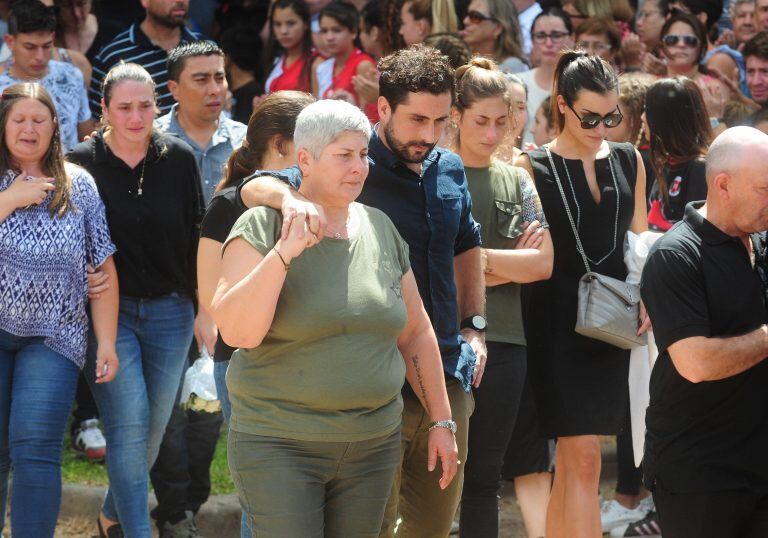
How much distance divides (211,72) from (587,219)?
2532 mm

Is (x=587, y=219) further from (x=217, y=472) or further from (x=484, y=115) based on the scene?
(x=217, y=472)

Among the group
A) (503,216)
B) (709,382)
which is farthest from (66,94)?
(709,382)

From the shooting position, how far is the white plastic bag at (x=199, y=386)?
624 centimetres

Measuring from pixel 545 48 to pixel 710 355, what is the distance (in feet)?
17.3

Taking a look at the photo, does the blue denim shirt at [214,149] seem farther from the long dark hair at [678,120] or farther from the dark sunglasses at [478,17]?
the dark sunglasses at [478,17]

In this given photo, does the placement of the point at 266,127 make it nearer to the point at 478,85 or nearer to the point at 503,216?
the point at 478,85

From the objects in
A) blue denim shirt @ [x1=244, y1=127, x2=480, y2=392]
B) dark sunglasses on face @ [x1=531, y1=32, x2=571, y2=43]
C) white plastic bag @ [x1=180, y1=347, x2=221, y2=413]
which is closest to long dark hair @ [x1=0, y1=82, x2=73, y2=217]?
white plastic bag @ [x1=180, y1=347, x2=221, y2=413]

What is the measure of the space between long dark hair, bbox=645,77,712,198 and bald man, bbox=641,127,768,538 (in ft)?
6.24

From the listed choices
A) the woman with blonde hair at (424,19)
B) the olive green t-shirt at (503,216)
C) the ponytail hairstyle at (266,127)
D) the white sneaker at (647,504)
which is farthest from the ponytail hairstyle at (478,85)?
the woman with blonde hair at (424,19)

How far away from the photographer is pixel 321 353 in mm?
3705

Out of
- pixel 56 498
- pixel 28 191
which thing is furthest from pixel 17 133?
pixel 56 498

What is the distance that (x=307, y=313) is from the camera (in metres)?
3.68

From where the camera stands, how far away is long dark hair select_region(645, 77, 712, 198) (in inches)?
232

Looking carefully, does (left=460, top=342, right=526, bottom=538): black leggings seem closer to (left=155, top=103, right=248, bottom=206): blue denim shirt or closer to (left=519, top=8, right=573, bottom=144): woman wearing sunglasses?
(left=155, top=103, right=248, bottom=206): blue denim shirt
